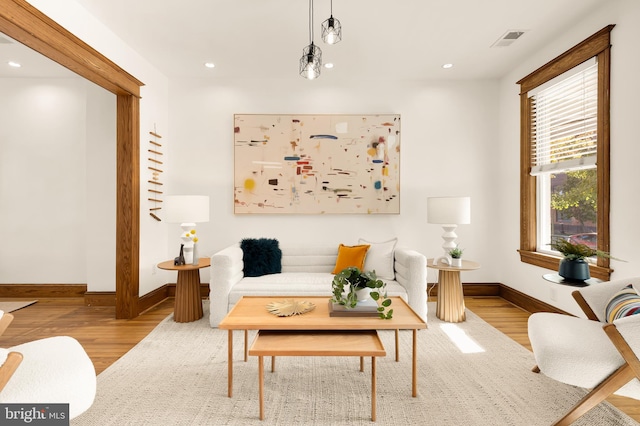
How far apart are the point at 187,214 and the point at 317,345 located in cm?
226

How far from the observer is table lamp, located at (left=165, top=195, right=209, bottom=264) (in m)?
3.66

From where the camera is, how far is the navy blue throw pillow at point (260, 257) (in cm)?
389

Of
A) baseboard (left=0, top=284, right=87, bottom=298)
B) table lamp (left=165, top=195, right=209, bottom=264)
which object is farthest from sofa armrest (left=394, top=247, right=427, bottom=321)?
baseboard (left=0, top=284, right=87, bottom=298)

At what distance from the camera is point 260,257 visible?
3.92 m

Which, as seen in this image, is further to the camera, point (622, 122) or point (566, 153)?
point (566, 153)

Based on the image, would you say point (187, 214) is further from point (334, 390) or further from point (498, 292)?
point (498, 292)

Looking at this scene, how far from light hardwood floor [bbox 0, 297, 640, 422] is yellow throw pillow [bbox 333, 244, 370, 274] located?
1.45 m

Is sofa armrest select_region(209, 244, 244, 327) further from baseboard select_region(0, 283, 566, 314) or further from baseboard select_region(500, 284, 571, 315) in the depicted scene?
baseboard select_region(500, 284, 571, 315)

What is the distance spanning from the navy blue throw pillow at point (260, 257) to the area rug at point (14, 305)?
269cm

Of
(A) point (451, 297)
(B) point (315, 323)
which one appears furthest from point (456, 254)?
(B) point (315, 323)

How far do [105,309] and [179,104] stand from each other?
2.67 metres

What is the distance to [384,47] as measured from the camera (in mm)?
3713

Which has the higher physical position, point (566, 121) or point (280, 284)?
point (566, 121)

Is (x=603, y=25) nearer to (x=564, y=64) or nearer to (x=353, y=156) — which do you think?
(x=564, y=64)
